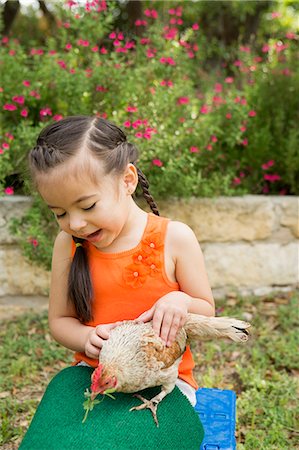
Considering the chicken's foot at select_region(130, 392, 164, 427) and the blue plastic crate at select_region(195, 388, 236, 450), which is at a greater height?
the chicken's foot at select_region(130, 392, 164, 427)

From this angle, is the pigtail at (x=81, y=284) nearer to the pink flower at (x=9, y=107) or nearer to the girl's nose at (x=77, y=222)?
the girl's nose at (x=77, y=222)

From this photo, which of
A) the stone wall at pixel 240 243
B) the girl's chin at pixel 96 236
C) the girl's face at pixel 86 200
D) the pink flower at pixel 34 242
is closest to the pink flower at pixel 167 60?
the stone wall at pixel 240 243

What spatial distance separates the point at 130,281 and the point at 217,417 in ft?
2.04

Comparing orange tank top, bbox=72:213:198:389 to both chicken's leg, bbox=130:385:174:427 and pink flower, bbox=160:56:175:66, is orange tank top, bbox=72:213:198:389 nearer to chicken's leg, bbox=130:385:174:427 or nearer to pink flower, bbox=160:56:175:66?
chicken's leg, bbox=130:385:174:427

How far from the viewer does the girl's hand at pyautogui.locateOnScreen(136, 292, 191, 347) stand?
5.64ft

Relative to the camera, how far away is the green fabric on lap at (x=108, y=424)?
1.61m

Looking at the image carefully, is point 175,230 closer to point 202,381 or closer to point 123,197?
point 123,197

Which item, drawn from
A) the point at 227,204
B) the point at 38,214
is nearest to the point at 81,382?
the point at 38,214

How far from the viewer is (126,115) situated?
12.4 ft

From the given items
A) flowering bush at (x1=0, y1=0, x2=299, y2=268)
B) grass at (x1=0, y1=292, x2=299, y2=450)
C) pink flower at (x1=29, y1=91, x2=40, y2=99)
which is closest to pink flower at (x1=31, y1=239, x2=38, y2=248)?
flowering bush at (x1=0, y1=0, x2=299, y2=268)

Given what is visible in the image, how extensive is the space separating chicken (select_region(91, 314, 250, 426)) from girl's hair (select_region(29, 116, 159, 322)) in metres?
0.23

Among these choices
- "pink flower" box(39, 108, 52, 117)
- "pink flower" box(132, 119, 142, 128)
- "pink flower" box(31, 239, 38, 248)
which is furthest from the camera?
"pink flower" box(39, 108, 52, 117)

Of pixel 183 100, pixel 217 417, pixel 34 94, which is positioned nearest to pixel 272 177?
pixel 183 100

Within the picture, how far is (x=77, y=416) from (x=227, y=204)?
2.31 meters
